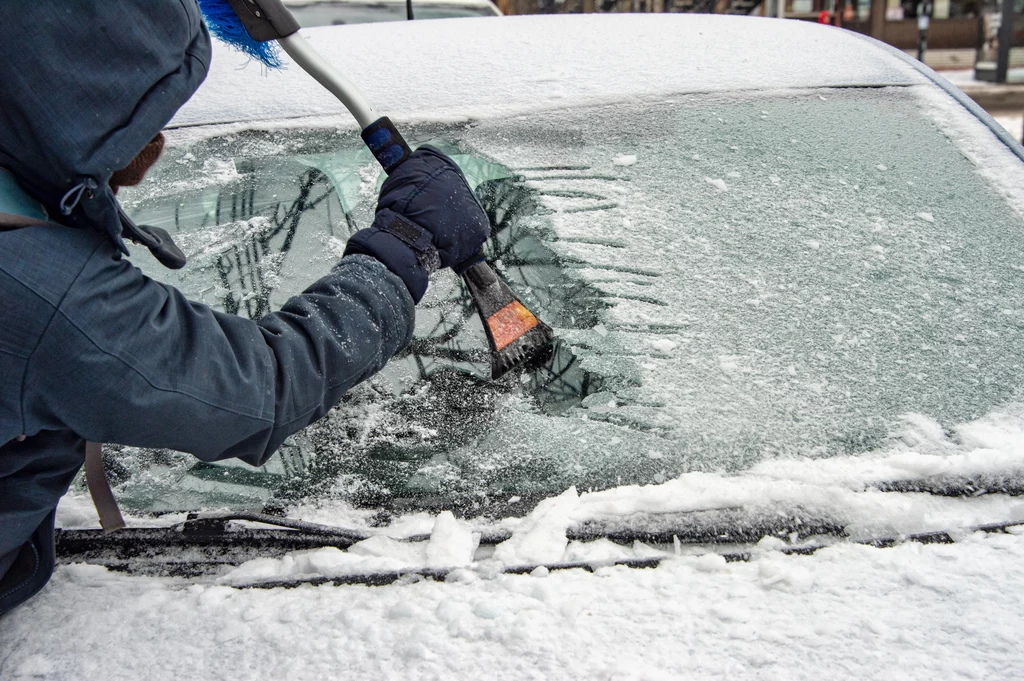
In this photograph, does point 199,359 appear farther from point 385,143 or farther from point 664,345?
point 664,345

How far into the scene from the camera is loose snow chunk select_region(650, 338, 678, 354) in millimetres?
1372

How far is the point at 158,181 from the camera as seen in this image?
5.27ft

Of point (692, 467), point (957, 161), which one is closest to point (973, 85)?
point (957, 161)

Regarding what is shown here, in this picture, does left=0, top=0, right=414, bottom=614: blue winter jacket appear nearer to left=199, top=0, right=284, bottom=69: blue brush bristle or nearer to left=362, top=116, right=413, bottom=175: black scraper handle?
left=362, top=116, right=413, bottom=175: black scraper handle

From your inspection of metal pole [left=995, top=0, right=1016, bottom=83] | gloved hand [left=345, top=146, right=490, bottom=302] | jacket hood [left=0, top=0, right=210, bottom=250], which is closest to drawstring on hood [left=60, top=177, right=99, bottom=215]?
jacket hood [left=0, top=0, right=210, bottom=250]

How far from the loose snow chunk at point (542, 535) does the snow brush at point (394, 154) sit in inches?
10.9

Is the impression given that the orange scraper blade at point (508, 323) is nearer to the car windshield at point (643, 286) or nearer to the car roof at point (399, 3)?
the car windshield at point (643, 286)

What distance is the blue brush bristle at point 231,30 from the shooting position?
148 centimetres

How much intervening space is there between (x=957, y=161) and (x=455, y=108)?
3.15ft

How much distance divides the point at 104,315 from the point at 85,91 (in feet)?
0.70

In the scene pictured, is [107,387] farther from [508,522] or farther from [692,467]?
[692,467]

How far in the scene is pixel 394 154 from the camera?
1380mm

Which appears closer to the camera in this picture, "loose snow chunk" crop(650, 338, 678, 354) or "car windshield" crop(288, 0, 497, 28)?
"loose snow chunk" crop(650, 338, 678, 354)

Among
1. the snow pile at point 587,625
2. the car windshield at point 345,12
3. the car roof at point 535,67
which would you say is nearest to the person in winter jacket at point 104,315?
the snow pile at point 587,625
